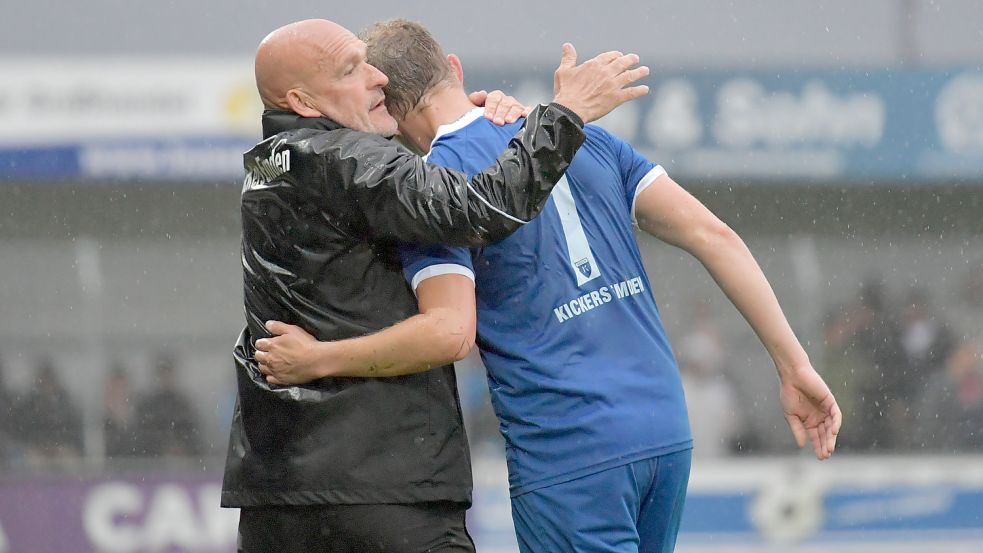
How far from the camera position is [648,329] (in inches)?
126

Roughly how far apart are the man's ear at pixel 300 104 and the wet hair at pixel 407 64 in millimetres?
247

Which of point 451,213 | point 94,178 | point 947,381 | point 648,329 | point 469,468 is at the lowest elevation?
point 947,381

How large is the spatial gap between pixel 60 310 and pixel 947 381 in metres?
10.3

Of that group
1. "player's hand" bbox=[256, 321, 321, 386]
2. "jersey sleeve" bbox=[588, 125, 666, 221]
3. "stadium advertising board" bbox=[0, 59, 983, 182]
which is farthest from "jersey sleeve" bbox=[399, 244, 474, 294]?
"stadium advertising board" bbox=[0, 59, 983, 182]

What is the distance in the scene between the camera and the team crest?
124 inches

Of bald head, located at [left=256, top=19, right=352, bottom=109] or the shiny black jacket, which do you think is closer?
the shiny black jacket

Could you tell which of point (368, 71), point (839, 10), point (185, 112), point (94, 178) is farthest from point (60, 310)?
point (839, 10)

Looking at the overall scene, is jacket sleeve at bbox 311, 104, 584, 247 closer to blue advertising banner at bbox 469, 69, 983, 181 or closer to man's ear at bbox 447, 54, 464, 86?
man's ear at bbox 447, 54, 464, 86

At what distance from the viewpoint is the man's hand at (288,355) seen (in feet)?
9.75

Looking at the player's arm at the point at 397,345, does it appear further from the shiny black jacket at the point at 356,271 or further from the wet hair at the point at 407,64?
the wet hair at the point at 407,64

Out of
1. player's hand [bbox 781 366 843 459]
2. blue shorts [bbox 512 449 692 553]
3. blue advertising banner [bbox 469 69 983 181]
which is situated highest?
blue advertising banner [bbox 469 69 983 181]

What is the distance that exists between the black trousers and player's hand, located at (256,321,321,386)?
0.28 m

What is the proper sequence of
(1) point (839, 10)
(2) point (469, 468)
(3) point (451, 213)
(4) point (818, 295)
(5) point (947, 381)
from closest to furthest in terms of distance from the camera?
1. (3) point (451, 213)
2. (2) point (469, 468)
3. (5) point (947, 381)
4. (4) point (818, 295)
5. (1) point (839, 10)

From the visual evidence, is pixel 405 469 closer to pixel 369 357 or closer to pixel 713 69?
pixel 369 357
